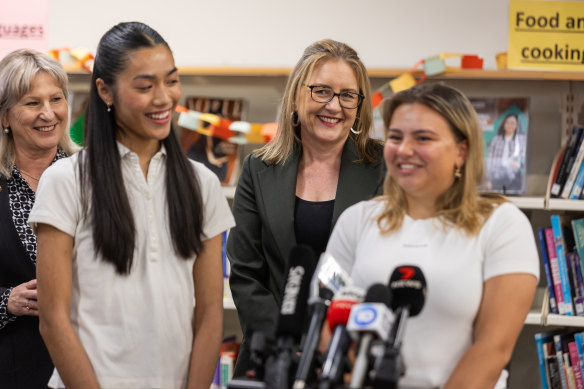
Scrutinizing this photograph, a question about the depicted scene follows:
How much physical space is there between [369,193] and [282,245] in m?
0.28

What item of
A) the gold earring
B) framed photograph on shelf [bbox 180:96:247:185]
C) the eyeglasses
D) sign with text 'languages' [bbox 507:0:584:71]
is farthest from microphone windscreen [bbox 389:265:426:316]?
framed photograph on shelf [bbox 180:96:247:185]

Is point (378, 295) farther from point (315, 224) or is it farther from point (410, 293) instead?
point (315, 224)

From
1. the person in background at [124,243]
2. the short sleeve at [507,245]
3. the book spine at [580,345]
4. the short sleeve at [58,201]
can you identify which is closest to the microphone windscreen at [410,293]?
the short sleeve at [507,245]

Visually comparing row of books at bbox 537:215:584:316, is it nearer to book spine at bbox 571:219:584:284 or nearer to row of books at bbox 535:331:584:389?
book spine at bbox 571:219:584:284

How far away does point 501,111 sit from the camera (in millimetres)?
3406

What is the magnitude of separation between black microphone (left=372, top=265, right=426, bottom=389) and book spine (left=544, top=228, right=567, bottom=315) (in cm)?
195

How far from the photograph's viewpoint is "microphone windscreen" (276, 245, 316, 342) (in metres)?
1.33

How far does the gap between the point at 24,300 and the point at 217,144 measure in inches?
65.8

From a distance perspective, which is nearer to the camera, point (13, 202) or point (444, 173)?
point (444, 173)

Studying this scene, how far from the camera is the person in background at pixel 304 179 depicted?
2154 millimetres

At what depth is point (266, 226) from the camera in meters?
2.18

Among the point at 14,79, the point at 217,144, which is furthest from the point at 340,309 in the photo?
the point at 217,144

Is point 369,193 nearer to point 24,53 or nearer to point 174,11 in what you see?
point 24,53

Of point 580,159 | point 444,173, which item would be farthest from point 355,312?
point 580,159
